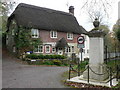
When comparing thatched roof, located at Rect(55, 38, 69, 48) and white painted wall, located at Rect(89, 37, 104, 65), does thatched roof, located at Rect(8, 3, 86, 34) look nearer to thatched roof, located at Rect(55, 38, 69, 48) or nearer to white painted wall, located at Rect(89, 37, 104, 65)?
thatched roof, located at Rect(55, 38, 69, 48)

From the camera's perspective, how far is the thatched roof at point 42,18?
22078mm

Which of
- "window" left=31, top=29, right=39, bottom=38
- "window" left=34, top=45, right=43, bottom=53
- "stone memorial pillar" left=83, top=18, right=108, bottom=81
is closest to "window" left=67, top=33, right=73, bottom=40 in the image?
"window" left=34, top=45, right=43, bottom=53

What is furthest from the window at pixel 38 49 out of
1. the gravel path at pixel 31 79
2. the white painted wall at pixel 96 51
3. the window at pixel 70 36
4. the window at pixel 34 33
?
the white painted wall at pixel 96 51

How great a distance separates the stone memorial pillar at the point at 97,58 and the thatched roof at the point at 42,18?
15780mm

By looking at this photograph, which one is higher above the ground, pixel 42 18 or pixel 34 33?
pixel 42 18

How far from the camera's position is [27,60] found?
1700cm

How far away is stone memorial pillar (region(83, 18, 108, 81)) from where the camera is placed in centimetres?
701

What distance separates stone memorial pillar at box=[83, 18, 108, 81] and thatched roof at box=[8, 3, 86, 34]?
15780 millimetres

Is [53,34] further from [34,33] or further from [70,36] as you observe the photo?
[70,36]

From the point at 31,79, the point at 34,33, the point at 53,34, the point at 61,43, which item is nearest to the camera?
the point at 31,79

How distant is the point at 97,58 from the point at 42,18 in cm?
1964

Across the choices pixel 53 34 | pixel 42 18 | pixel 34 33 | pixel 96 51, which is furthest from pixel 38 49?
pixel 96 51

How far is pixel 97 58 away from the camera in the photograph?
716 cm

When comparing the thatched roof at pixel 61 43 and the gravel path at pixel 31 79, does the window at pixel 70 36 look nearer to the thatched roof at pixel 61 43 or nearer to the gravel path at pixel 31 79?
the thatched roof at pixel 61 43
